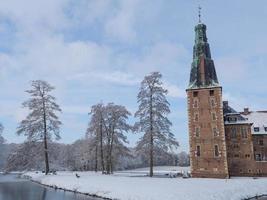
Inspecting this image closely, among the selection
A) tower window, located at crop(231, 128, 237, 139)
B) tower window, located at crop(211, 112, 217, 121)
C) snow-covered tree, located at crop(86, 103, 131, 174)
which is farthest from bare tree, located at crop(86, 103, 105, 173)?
tower window, located at crop(231, 128, 237, 139)

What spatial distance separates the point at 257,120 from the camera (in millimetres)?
55312

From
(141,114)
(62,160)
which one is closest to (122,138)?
(141,114)

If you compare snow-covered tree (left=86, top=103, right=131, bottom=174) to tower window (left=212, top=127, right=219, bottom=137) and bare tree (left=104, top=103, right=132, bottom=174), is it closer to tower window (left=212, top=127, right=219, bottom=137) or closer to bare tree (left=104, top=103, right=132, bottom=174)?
bare tree (left=104, top=103, right=132, bottom=174)

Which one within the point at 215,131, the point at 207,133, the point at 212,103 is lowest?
the point at 207,133

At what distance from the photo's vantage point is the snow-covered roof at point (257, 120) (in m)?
53.9

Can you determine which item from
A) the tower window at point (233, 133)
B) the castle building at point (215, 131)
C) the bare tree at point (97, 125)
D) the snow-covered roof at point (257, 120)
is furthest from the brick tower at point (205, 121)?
the bare tree at point (97, 125)

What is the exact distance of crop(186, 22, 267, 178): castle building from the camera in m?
50.2

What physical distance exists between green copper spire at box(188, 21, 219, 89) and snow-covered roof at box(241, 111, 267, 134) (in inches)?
352

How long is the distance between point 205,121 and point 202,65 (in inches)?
351

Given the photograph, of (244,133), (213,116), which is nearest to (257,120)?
(244,133)

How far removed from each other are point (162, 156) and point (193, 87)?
13476mm

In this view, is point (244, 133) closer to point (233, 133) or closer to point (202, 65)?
point (233, 133)

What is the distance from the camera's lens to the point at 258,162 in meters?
52.6

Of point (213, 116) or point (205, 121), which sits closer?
point (213, 116)
